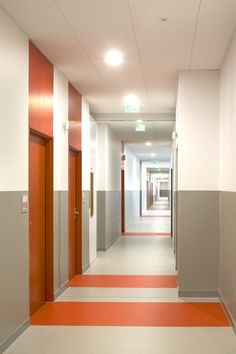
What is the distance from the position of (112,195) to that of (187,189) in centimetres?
613

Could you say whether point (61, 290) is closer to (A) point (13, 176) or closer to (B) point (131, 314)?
(B) point (131, 314)

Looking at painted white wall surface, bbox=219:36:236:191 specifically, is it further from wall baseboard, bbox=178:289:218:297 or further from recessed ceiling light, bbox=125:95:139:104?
recessed ceiling light, bbox=125:95:139:104

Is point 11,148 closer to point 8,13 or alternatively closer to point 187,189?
point 8,13

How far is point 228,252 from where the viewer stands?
5328mm

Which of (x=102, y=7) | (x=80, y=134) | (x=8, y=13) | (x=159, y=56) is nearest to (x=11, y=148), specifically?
(x=8, y=13)

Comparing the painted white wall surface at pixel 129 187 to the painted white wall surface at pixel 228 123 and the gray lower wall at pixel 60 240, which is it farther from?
the painted white wall surface at pixel 228 123

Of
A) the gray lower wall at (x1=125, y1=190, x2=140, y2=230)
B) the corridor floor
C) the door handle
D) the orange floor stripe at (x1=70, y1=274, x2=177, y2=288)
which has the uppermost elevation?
the door handle

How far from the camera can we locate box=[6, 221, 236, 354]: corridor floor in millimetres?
4375

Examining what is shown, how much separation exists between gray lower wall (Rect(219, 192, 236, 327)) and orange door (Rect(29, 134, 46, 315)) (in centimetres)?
228

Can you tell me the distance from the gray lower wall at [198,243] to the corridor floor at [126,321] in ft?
0.84

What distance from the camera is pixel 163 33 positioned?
4.99 metres

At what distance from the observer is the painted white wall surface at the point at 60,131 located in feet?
20.7

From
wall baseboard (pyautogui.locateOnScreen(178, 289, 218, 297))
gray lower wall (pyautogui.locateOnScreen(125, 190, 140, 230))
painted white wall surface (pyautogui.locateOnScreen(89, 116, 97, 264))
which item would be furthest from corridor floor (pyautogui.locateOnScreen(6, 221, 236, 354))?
gray lower wall (pyautogui.locateOnScreen(125, 190, 140, 230))

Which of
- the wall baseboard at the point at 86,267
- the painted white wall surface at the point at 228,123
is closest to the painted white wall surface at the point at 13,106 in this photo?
the painted white wall surface at the point at 228,123
